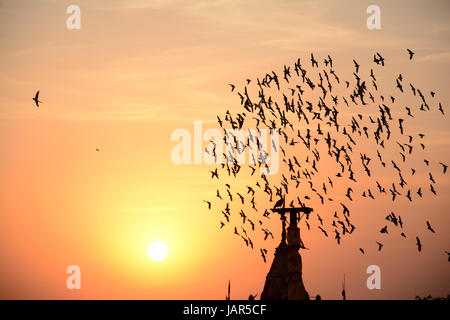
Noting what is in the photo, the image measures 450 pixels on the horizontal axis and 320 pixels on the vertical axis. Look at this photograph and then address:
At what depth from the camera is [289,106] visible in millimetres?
70375

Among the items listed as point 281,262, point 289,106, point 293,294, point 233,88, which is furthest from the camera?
point 281,262

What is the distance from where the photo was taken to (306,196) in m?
86.2

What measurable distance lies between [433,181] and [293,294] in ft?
72.6
